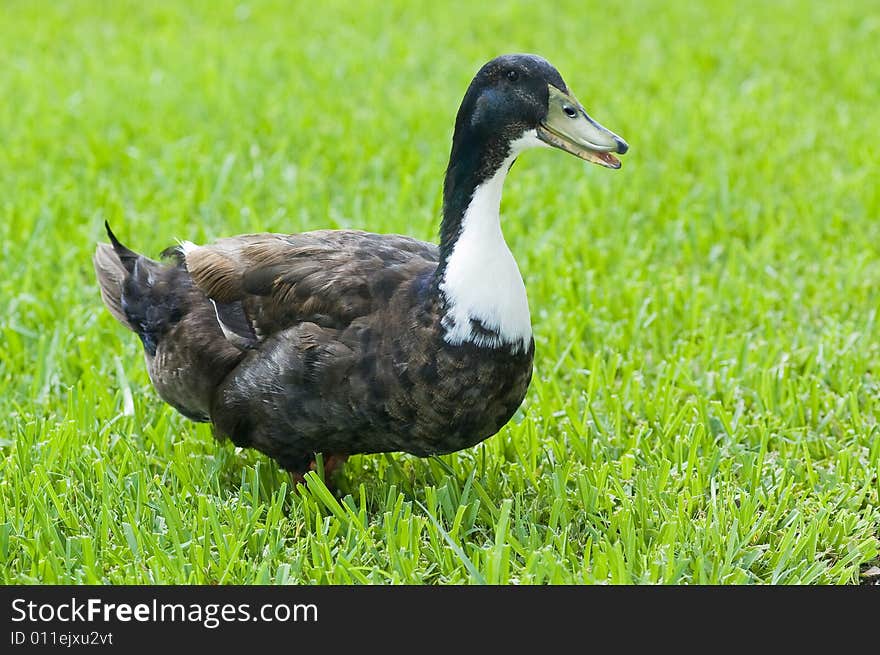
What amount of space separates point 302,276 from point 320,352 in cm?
30

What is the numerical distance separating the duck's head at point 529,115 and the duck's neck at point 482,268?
0.02 metres

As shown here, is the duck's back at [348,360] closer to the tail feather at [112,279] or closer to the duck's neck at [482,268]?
the duck's neck at [482,268]

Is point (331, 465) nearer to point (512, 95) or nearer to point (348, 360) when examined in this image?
point (348, 360)

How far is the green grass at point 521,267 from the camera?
3.70 meters

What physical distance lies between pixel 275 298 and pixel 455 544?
0.96 metres

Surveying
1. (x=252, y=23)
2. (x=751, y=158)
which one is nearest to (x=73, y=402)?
(x=751, y=158)

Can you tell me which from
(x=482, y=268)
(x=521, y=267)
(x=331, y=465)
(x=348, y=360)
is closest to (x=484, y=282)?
(x=482, y=268)

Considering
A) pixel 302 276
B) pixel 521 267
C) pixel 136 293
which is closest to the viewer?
pixel 302 276

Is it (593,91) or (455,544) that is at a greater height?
(593,91)

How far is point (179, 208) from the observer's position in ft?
20.9

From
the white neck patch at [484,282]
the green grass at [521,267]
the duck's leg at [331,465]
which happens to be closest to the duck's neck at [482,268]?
the white neck patch at [484,282]

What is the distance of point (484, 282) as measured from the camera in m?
3.58

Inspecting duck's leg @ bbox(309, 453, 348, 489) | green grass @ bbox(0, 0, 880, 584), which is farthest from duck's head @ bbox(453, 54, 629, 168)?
duck's leg @ bbox(309, 453, 348, 489)
